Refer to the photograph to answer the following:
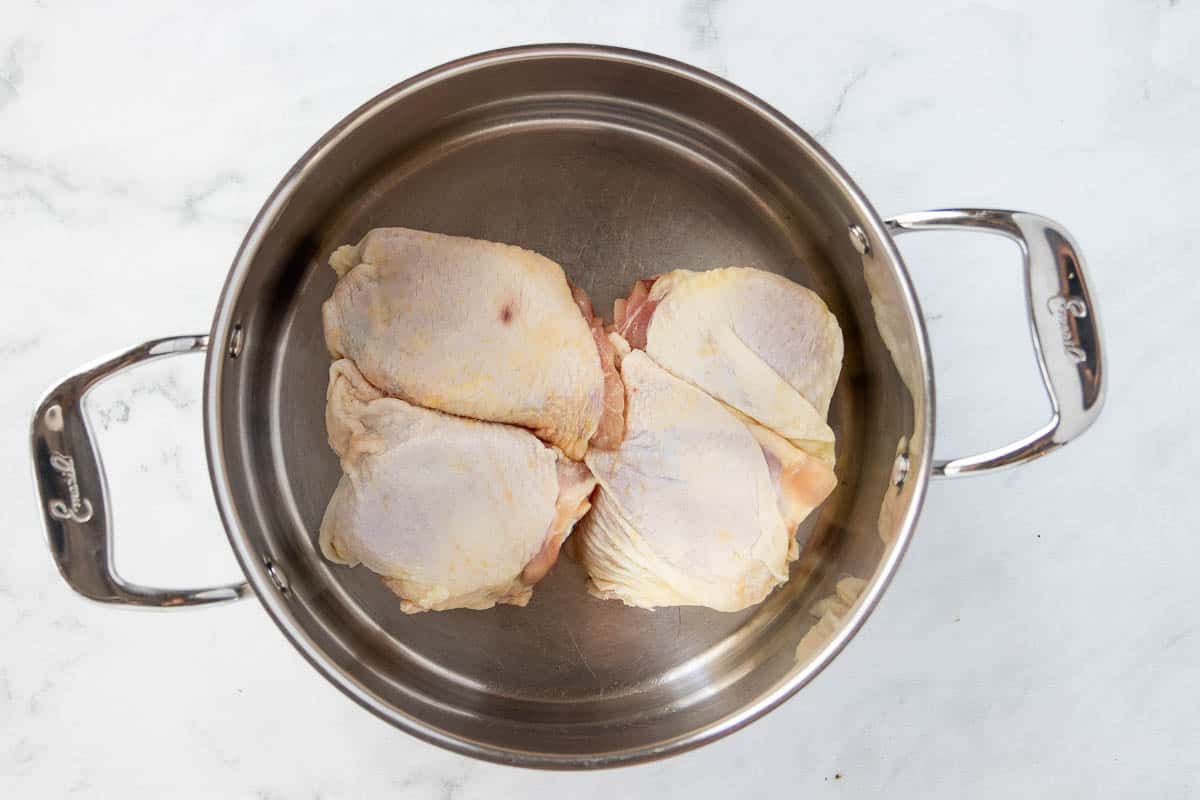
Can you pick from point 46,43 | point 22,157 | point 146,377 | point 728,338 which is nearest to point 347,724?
point 146,377

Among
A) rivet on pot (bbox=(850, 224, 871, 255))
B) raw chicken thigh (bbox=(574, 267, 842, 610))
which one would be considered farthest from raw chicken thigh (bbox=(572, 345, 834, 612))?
rivet on pot (bbox=(850, 224, 871, 255))

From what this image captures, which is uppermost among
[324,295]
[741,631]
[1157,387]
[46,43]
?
[46,43]

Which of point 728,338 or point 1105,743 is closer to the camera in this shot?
point 728,338

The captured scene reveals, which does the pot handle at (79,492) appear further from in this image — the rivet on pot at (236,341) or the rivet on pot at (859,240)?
the rivet on pot at (859,240)

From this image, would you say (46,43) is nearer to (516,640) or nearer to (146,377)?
(146,377)

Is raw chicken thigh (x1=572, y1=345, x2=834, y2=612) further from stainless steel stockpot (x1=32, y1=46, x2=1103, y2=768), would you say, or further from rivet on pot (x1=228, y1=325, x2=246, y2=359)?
rivet on pot (x1=228, y1=325, x2=246, y2=359)

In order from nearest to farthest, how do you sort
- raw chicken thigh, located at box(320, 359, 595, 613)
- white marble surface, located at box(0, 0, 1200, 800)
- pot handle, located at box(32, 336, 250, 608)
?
1. pot handle, located at box(32, 336, 250, 608)
2. raw chicken thigh, located at box(320, 359, 595, 613)
3. white marble surface, located at box(0, 0, 1200, 800)

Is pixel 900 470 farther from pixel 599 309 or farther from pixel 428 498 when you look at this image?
pixel 428 498

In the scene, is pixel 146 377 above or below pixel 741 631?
above
